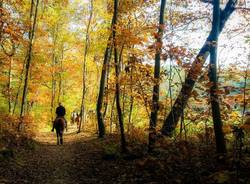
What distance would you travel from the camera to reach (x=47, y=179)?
366 inches

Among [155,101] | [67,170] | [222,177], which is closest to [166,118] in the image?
[155,101]

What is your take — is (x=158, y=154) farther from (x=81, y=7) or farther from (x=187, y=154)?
(x=81, y=7)

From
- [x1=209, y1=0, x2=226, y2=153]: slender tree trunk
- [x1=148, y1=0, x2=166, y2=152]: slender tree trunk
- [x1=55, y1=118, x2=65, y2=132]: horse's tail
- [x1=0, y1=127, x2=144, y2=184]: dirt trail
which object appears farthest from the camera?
[x1=55, y1=118, x2=65, y2=132]: horse's tail

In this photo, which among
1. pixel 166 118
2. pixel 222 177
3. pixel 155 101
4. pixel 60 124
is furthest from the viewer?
pixel 60 124

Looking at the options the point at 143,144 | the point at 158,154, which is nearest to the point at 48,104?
the point at 143,144

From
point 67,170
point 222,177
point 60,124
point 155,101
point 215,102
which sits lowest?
point 67,170

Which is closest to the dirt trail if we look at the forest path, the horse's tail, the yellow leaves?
the forest path

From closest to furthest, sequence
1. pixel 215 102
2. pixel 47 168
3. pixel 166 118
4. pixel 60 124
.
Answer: pixel 215 102 → pixel 47 168 → pixel 166 118 → pixel 60 124

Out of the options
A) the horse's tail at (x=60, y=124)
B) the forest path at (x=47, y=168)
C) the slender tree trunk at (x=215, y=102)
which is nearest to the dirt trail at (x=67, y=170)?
the forest path at (x=47, y=168)

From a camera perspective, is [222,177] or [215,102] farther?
[215,102]

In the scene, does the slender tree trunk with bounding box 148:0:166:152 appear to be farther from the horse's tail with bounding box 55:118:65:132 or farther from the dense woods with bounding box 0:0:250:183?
the horse's tail with bounding box 55:118:65:132

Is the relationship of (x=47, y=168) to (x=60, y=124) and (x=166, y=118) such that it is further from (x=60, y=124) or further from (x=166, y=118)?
(x=60, y=124)

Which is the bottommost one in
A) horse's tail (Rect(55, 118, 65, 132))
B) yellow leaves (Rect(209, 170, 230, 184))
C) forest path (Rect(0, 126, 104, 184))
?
forest path (Rect(0, 126, 104, 184))

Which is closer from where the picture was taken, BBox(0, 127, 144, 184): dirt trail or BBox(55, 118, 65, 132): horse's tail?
BBox(0, 127, 144, 184): dirt trail
